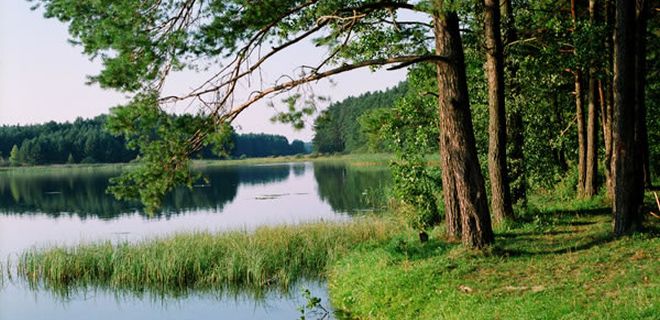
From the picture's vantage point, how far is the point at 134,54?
10.1m

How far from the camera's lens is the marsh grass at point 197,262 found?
16641 mm

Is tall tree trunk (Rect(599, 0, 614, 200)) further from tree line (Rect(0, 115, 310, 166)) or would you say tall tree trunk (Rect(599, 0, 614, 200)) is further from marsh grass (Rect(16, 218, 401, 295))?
tree line (Rect(0, 115, 310, 166))

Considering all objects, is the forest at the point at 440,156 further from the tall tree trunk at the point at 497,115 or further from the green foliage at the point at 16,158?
the green foliage at the point at 16,158

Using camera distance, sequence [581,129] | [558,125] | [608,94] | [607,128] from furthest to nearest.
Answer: [558,125] → [581,129] → [608,94] → [607,128]

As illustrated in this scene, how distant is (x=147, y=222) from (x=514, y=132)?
2081cm

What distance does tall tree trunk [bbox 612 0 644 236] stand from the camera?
36.4 ft

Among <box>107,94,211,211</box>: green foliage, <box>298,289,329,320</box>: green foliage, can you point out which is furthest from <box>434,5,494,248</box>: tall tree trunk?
<box>107,94,211,211</box>: green foliage

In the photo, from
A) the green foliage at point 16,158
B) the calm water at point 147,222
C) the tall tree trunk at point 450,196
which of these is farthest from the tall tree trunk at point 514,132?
the green foliage at point 16,158

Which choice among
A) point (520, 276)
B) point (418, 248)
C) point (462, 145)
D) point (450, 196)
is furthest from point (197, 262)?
point (520, 276)

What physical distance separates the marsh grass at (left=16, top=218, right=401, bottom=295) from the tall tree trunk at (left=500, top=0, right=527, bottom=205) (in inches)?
144

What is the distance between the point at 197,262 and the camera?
17109mm

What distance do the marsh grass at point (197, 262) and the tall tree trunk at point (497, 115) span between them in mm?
3658

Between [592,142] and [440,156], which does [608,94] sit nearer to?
[592,142]

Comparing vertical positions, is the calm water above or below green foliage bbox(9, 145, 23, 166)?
below
